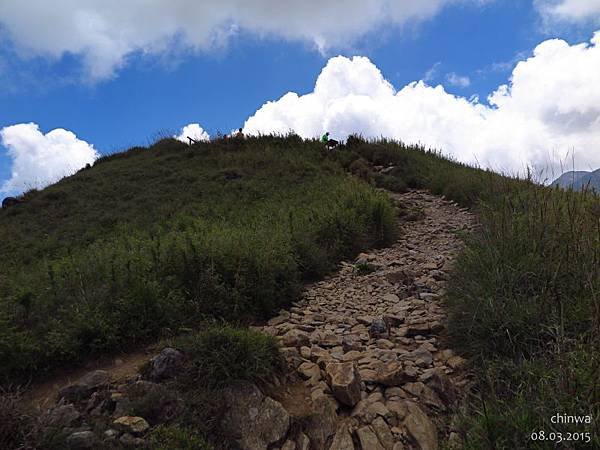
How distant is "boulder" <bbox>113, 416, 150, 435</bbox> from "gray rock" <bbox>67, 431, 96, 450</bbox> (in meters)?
0.15

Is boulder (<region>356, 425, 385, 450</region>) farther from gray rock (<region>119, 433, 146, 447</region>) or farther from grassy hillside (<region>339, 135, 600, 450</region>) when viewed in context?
gray rock (<region>119, 433, 146, 447</region>)

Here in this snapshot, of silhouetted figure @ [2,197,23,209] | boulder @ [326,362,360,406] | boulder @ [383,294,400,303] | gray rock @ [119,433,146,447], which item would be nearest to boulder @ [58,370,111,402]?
gray rock @ [119,433,146,447]

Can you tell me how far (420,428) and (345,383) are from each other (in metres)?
0.56

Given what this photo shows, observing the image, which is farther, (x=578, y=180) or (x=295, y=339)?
(x=578, y=180)

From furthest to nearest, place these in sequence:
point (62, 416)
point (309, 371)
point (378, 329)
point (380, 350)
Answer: point (378, 329) < point (380, 350) < point (309, 371) < point (62, 416)

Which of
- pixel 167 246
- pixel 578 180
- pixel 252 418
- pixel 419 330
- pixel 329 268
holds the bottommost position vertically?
pixel 252 418

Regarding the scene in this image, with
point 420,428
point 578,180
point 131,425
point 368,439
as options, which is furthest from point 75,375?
point 578,180

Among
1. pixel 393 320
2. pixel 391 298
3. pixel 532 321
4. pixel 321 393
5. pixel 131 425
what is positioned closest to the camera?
pixel 131 425

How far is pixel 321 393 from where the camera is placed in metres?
2.92

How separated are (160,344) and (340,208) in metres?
5.04

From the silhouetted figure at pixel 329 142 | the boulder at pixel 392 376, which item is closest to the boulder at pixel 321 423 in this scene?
the boulder at pixel 392 376

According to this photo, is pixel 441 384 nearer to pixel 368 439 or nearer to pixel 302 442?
pixel 368 439

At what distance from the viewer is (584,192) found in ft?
12.1

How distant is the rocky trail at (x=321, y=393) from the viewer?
8.26ft
